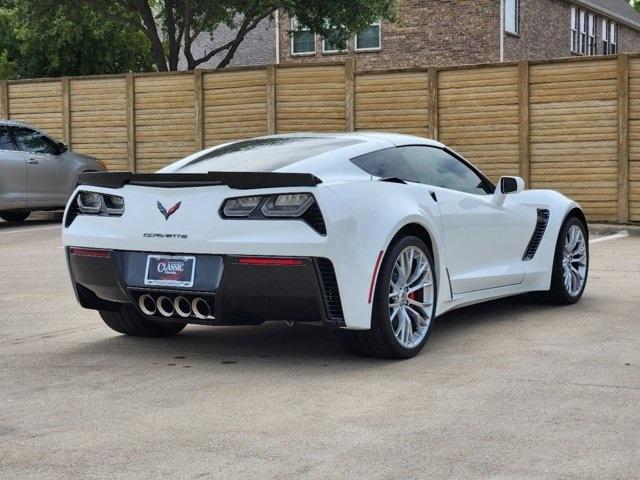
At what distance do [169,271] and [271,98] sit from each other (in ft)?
42.3

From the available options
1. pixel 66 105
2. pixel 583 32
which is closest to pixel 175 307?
pixel 66 105

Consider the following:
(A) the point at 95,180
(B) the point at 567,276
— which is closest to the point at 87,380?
(A) the point at 95,180

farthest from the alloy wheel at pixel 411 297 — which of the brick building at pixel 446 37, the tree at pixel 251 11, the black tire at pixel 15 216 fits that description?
the brick building at pixel 446 37

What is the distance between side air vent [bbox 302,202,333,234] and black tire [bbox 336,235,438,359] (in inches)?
17.9

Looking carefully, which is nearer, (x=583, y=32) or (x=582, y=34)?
(x=582, y=34)

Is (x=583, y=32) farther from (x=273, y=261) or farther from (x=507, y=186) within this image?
(x=273, y=261)

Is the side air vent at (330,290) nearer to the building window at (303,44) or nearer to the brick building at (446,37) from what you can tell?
the brick building at (446,37)

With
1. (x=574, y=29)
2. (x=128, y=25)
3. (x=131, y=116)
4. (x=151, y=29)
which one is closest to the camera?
(x=131, y=116)

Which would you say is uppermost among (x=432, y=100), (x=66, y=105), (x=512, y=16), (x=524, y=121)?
(x=512, y=16)

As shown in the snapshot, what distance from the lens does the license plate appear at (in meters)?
6.00

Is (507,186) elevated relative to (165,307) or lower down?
elevated

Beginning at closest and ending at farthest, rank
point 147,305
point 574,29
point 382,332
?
point 382,332
point 147,305
point 574,29

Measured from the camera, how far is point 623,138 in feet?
51.7

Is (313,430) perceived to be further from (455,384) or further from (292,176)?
(292,176)
